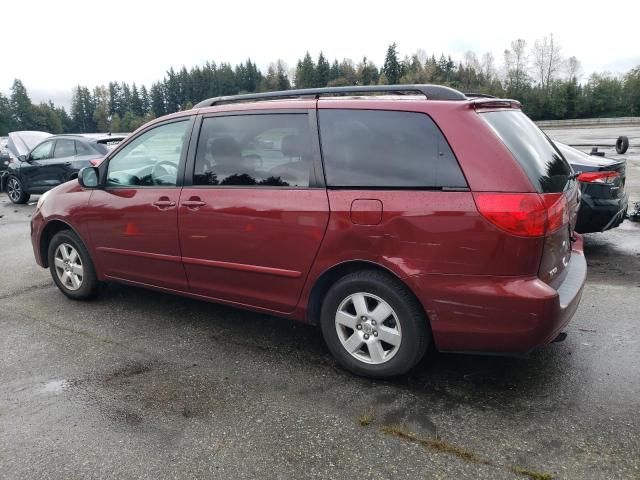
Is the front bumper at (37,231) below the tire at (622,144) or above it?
above

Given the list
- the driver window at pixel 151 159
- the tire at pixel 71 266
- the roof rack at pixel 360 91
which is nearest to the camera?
the roof rack at pixel 360 91

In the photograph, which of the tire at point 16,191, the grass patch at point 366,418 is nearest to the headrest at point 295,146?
the grass patch at point 366,418

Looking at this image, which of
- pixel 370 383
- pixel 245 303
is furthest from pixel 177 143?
pixel 370 383

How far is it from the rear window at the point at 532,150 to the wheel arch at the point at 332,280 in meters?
0.93

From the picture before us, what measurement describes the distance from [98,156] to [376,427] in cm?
1050

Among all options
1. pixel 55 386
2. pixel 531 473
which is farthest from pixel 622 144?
pixel 55 386

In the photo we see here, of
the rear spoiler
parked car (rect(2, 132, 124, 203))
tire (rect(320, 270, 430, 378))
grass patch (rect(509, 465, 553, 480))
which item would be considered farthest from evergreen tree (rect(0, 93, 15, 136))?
grass patch (rect(509, 465, 553, 480))

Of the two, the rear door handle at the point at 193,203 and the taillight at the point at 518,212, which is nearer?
the taillight at the point at 518,212

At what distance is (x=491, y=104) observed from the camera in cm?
329

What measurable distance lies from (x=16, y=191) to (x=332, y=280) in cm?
1252

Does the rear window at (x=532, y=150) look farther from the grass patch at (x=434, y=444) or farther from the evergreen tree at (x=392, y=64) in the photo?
the evergreen tree at (x=392, y=64)

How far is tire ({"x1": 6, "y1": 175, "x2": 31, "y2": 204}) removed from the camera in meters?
13.1

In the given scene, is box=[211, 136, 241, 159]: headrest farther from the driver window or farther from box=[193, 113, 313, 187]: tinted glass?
the driver window

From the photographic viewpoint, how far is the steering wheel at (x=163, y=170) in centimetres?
413
